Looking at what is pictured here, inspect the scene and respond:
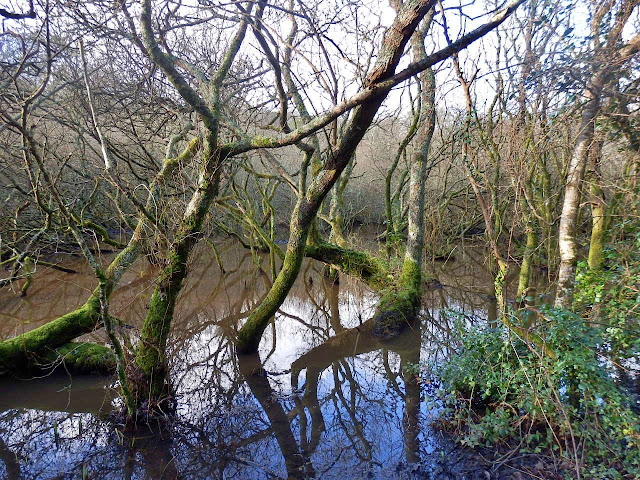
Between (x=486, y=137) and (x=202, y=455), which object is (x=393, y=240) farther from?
(x=202, y=455)

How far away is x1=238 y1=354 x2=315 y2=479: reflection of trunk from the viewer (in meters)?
3.66

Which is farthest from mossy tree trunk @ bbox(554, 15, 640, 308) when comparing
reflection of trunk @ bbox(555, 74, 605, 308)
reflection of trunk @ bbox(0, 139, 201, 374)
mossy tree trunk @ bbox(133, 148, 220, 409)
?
reflection of trunk @ bbox(0, 139, 201, 374)

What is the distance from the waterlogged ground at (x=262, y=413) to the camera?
3670 mm

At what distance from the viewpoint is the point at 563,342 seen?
3.48 m

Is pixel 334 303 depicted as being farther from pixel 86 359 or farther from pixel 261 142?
pixel 261 142

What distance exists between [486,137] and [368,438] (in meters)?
6.48

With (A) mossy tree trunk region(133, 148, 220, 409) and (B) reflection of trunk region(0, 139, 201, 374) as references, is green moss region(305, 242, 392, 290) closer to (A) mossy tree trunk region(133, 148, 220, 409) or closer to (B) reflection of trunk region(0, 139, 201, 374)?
(B) reflection of trunk region(0, 139, 201, 374)

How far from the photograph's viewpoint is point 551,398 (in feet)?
11.0

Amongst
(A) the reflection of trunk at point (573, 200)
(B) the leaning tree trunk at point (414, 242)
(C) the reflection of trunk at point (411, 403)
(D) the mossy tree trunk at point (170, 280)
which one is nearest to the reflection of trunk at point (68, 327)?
(D) the mossy tree trunk at point (170, 280)

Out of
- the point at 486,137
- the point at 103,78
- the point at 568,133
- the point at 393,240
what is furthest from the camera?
the point at 393,240

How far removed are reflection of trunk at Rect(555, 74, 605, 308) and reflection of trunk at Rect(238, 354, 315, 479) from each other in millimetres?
3091

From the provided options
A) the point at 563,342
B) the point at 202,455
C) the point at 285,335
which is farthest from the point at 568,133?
the point at 202,455

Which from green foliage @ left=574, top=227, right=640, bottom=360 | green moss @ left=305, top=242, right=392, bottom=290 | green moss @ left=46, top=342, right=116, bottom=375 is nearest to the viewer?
green foliage @ left=574, top=227, right=640, bottom=360

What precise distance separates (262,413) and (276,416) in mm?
187
